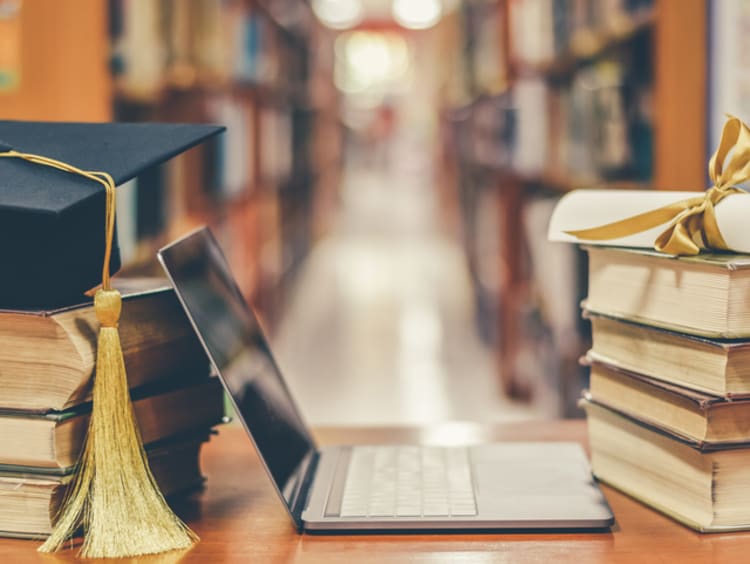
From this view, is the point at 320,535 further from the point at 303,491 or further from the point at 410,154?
the point at 410,154

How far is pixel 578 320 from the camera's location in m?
3.10

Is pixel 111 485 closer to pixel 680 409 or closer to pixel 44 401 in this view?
pixel 44 401

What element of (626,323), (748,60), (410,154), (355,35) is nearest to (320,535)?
(626,323)

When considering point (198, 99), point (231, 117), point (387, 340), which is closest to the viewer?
point (198, 99)

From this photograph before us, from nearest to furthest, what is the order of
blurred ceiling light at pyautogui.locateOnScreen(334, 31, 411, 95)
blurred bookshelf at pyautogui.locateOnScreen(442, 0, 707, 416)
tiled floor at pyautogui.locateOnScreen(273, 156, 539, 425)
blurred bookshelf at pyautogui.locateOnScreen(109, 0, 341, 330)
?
blurred bookshelf at pyautogui.locateOnScreen(442, 0, 707, 416)
blurred bookshelf at pyautogui.locateOnScreen(109, 0, 341, 330)
tiled floor at pyautogui.locateOnScreen(273, 156, 539, 425)
blurred ceiling light at pyautogui.locateOnScreen(334, 31, 411, 95)

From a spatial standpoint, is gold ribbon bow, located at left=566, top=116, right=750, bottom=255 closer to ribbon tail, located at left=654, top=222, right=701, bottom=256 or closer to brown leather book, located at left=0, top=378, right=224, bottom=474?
ribbon tail, located at left=654, top=222, right=701, bottom=256

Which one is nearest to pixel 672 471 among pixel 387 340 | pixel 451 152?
pixel 387 340

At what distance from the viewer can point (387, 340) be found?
5.67 metres

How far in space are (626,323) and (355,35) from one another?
1936cm

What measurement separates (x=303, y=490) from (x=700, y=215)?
1.44ft

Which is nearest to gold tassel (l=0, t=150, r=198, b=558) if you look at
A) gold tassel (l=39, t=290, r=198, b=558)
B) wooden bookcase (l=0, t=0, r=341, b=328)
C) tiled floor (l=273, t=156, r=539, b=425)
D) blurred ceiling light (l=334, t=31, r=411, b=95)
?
gold tassel (l=39, t=290, r=198, b=558)

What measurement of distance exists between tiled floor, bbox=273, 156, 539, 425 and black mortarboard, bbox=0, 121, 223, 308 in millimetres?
2958

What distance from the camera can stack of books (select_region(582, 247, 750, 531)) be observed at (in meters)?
0.85

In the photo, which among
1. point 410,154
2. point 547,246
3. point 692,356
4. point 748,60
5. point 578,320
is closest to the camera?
point 692,356
